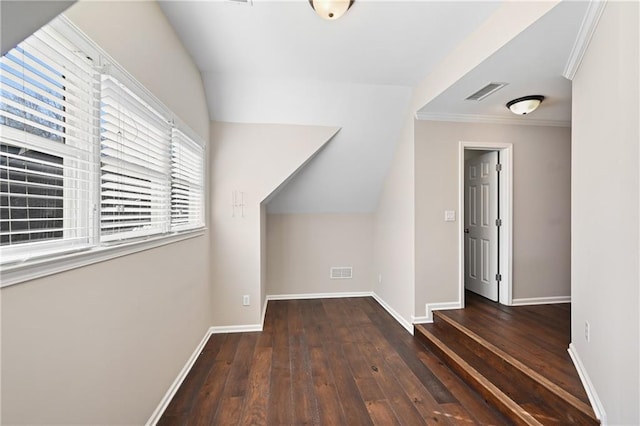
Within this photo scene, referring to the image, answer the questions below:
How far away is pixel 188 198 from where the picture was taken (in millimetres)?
2451

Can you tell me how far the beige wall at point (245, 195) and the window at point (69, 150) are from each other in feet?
4.24

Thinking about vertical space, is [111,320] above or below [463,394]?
above

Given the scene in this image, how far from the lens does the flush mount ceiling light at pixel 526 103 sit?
252 cm

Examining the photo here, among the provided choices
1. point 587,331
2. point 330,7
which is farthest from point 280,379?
point 330,7

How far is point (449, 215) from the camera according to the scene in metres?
3.03

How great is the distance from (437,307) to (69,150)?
10.9 ft

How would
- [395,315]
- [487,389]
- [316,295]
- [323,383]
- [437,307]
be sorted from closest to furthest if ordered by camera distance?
[487,389] < [323,383] < [437,307] < [395,315] < [316,295]

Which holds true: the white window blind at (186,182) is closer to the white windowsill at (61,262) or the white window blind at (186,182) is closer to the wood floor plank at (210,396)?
the white windowsill at (61,262)

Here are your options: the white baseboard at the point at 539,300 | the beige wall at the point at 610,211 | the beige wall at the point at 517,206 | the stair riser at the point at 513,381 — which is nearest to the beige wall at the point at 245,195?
the beige wall at the point at 517,206

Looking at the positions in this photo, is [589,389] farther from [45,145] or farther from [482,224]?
[45,145]

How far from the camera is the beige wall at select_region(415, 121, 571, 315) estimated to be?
2.99 m

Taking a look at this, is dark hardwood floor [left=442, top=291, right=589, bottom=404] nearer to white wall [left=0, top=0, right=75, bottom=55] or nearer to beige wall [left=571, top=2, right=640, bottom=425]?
beige wall [left=571, top=2, right=640, bottom=425]

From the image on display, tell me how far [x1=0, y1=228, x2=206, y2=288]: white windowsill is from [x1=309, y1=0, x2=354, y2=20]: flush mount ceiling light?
179 cm

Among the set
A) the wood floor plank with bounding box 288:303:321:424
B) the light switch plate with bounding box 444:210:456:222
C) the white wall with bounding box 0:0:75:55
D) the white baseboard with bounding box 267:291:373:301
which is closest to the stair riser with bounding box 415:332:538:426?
the wood floor plank with bounding box 288:303:321:424
